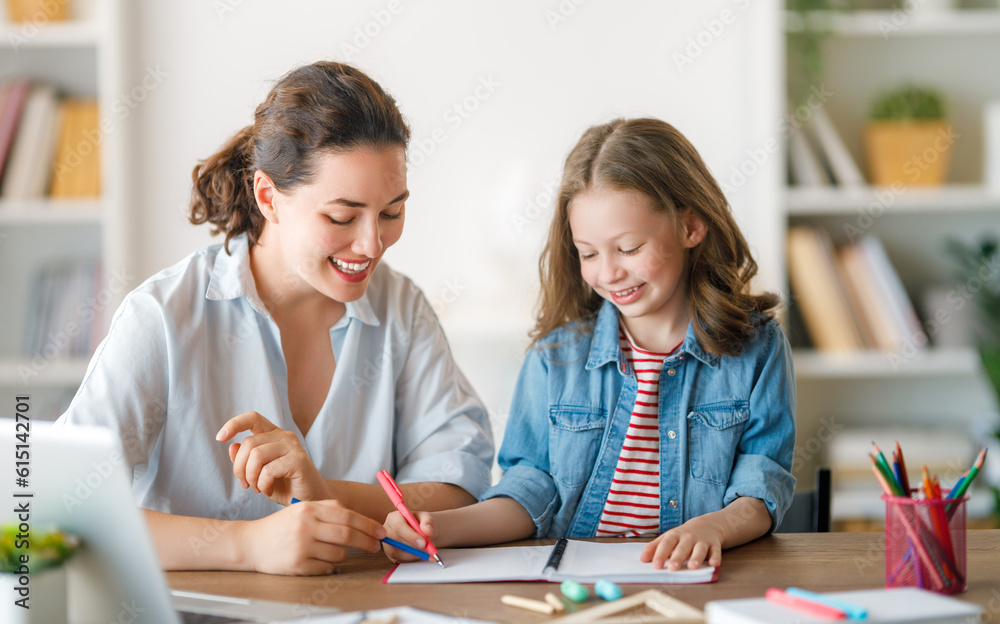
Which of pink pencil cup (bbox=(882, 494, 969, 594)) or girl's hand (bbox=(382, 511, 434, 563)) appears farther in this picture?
girl's hand (bbox=(382, 511, 434, 563))

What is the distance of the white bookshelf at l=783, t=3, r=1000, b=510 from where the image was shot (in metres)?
2.45

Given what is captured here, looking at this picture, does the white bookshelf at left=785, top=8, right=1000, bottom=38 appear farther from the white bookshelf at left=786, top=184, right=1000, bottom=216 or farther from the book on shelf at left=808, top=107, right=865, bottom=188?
the white bookshelf at left=786, top=184, right=1000, bottom=216

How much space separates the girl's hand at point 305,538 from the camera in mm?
1018

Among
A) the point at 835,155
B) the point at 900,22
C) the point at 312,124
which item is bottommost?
the point at 312,124

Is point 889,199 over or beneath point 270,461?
over

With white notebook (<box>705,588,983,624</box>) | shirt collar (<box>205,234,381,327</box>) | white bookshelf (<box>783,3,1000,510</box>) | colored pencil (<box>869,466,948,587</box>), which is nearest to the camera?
white notebook (<box>705,588,983,624</box>)

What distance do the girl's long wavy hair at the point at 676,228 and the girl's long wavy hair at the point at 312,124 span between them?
330 millimetres

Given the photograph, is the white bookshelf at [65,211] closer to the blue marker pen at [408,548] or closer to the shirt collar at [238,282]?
the shirt collar at [238,282]

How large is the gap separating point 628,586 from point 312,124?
791mm

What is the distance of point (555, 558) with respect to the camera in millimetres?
1045

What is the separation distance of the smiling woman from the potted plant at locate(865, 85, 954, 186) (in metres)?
1.57

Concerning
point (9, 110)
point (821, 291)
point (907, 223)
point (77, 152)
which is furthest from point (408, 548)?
point (907, 223)

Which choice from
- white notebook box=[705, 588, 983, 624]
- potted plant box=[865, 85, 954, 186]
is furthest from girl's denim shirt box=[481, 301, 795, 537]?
potted plant box=[865, 85, 954, 186]

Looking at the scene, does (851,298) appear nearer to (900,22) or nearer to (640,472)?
(900,22)
